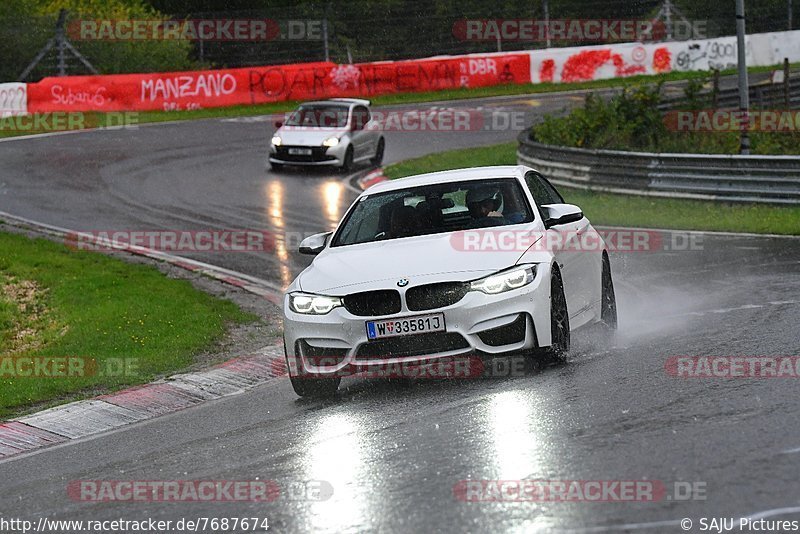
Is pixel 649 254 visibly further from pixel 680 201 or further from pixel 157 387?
pixel 157 387

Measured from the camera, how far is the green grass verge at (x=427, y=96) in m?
38.7

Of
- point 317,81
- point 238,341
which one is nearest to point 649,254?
point 238,341

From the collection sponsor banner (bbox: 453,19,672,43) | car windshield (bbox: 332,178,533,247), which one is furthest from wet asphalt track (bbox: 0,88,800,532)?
sponsor banner (bbox: 453,19,672,43)

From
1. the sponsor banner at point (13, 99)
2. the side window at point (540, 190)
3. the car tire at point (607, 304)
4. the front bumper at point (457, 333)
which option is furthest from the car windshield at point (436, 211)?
the sponsor banner at point (13, 99)

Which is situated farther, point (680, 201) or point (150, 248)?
point (680, 201)

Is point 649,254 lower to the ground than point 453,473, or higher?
lower

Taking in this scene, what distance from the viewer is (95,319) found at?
13.5 m

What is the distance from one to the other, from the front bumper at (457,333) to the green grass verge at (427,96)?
94.0 ft

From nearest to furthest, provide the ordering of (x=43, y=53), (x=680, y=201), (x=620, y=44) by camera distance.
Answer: (x=680, y=201)
(x=43, y=53)
(x=620, y=44)

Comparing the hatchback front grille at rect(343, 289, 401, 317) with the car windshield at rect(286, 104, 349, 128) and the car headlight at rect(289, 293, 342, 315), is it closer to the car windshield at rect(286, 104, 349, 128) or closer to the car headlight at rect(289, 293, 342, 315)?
the car headlight at rect(289, 293, 342, 315)

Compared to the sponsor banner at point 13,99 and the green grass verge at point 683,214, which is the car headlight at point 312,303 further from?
the sponsor banner at point 13,99

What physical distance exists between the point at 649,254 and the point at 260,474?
36.3 feet

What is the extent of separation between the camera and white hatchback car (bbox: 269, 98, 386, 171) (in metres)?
28.5

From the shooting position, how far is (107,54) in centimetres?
4272
